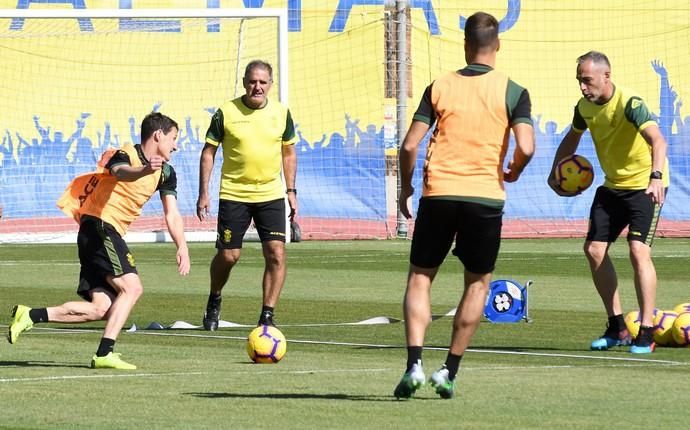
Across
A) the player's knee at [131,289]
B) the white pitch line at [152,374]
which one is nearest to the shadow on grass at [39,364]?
the player's knee at [131,289]

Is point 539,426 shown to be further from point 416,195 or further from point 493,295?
point 416,195

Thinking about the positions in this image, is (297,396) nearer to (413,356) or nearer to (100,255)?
(413,356)

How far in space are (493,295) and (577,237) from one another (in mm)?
16704

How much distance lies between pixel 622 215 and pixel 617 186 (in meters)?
0.22

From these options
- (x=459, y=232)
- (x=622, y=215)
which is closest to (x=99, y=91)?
(x=622, y=215)

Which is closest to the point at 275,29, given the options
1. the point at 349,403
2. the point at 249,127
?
the point at 249,127

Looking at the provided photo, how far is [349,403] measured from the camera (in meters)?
8.53

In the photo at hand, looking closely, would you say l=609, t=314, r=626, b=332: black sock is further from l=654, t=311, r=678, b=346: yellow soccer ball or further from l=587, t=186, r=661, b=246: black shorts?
l=587, t=186, r=661, b=246: black shorts

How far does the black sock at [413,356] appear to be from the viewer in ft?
28.4

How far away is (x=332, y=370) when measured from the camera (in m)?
10.4

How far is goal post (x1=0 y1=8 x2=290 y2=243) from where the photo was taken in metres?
32.4

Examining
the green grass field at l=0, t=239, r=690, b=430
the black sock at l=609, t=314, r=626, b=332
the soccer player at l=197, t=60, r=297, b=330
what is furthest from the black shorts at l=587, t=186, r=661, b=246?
the soccer player at l=197, t=60, r=297, b=330

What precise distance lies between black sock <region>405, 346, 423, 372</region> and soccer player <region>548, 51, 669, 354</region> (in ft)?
11.2

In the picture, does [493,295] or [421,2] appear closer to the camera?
[493,295]
